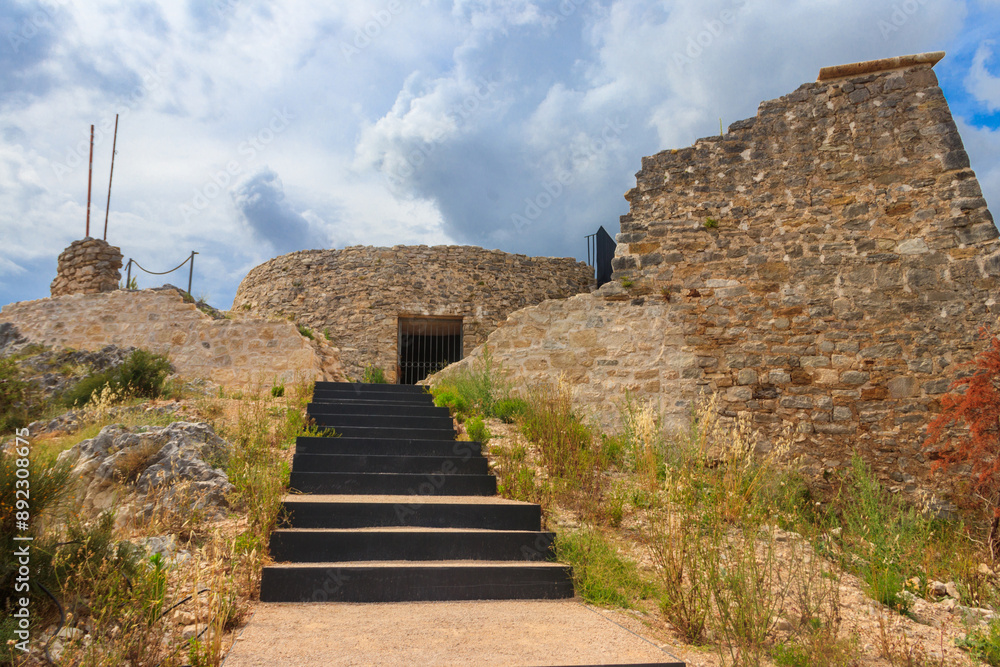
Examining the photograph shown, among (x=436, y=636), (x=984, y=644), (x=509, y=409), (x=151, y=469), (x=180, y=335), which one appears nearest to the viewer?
(x=436, y=636)

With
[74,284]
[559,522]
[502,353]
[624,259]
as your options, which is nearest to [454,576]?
[559,522]

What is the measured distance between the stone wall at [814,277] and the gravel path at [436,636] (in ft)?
12.1

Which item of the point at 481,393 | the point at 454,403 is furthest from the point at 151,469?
the point at 481,393

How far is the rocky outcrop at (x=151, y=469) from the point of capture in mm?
4047

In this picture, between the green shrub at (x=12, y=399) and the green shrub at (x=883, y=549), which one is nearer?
the green shrub at (x=883, y=549)

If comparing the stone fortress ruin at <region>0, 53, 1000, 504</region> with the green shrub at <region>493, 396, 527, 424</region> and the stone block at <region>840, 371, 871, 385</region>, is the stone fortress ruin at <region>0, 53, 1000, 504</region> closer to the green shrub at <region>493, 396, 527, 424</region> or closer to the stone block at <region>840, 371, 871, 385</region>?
the stone block at <region>840, 371, 871, 385</region>

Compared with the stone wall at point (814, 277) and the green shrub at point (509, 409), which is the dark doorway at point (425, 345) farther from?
the stone wall at point (814, 277)

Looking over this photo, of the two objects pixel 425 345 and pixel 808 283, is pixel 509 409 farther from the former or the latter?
pixel 425 345

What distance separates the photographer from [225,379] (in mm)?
9094

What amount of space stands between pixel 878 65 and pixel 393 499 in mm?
7287

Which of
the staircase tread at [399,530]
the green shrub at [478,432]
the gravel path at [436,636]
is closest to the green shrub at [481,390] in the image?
the green shrub at [478,432]

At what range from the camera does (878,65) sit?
6469 millimetres

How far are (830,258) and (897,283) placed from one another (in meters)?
0.71

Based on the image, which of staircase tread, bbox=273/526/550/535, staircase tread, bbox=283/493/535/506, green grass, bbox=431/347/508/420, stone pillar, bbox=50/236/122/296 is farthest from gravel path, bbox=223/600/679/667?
stone pillar, bbox=50/236/122/296
